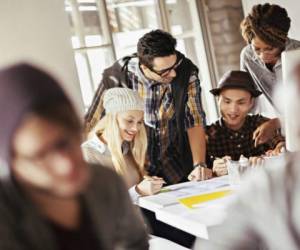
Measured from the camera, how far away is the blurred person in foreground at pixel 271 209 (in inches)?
13.7

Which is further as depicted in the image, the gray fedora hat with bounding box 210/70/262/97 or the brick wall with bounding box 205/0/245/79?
the brick wall with bounding box 205/0/245/79

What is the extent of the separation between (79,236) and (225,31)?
4.55 feet

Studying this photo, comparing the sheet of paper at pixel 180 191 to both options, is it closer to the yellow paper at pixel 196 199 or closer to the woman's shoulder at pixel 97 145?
the yellow paper at pixel 196 199

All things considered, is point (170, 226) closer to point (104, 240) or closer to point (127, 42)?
point (127, 42)

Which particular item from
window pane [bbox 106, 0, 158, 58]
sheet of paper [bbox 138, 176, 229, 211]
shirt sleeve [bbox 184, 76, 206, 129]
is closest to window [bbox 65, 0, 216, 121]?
window pane [bbox 106, 0, 158, 58]

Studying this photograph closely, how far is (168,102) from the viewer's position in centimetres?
109

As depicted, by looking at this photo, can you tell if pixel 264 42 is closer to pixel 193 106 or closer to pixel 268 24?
pixel 268 24

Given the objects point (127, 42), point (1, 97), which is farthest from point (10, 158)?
point (127, 42)

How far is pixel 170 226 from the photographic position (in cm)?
91

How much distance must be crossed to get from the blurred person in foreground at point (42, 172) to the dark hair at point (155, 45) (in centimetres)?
67

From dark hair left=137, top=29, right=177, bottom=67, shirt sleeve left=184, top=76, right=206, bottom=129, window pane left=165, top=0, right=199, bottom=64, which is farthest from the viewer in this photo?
window pane left=165, top=0, right=199, bottom=64

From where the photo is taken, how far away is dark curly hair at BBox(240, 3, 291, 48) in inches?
33.1

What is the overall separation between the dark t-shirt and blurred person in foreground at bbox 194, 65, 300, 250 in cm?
11

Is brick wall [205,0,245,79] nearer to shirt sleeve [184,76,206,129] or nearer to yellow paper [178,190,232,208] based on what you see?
shirt sleeve [184,76,206,129]
